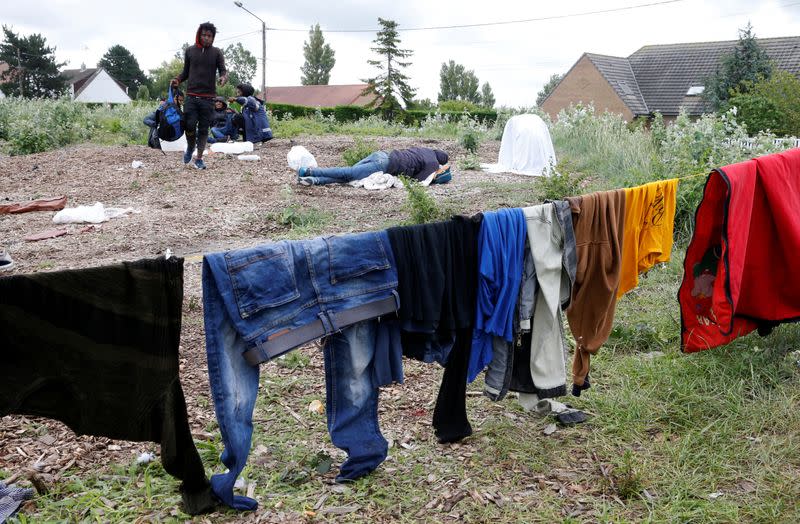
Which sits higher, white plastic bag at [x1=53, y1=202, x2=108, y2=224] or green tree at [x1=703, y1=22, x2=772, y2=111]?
green tree at [x1=703, y1=22, x2=772, y2=111]

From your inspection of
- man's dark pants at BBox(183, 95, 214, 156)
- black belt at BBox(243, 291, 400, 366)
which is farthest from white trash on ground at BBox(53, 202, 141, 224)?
black belt at BBox(243, 291, 400, 366)

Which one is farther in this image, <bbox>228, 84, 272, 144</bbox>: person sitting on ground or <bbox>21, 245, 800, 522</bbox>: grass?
<bbox>228, 84, 272, 144</bbox>: person sitting on ground

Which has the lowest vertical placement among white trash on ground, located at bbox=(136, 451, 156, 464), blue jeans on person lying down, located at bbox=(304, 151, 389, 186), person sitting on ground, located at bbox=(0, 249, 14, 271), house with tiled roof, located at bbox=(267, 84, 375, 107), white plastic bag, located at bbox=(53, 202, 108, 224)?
white trash on ground, located at bbox=(136, 451, 156, 464)

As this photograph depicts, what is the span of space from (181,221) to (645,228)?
5.96 metres

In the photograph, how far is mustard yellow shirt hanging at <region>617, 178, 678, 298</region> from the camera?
357 centimetres

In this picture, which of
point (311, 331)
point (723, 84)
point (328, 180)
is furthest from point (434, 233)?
point (723, 84)

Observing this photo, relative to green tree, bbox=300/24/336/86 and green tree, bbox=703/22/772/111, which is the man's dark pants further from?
green tree, bbox=300/24/336/86

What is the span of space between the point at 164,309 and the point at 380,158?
28.2 feet

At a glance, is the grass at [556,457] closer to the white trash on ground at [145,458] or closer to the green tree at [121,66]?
the white trash on ground at [145,458]

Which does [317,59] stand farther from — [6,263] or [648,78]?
[6,263]

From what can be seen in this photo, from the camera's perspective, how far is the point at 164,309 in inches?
100

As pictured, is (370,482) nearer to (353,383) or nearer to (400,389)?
(353,383)

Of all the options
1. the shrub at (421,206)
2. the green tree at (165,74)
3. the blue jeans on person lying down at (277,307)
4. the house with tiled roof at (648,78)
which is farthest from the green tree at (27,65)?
the blue jeans on person lying down at (277,307)

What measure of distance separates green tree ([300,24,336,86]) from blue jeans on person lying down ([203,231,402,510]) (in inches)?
2894
